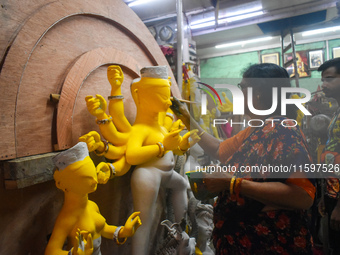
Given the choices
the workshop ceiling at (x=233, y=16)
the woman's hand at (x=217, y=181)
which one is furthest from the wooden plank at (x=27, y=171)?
the workshop ceiling at (x=233, y=16)

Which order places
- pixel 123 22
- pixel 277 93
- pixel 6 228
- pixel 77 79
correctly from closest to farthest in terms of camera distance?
pixel 6 228 → pixel 277 93 → pixel 77 79 → pixel 123 22

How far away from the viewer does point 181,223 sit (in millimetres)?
1837

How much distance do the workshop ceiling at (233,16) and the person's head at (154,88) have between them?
4.98 feet

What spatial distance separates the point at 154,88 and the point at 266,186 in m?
0.86

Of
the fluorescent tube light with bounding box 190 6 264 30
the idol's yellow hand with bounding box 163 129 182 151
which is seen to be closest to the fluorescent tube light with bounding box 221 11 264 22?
the fluorescent tube light with bounding box 190 6 264 30

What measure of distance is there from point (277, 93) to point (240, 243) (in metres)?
0.77

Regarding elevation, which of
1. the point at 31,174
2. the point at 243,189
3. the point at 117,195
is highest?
the point at 31,174

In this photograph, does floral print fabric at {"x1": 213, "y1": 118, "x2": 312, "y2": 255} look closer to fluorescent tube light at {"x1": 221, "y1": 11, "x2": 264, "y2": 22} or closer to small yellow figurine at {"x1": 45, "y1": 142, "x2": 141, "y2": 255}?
small yellow figurine at {"x1": 45, "y1": 142, "x2": 141, "y2": 255}

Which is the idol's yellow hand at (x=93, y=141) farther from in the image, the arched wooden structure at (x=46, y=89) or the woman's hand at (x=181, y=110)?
the woman's hand at (x=181, y=110)

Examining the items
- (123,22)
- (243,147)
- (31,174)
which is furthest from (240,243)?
(123,22)

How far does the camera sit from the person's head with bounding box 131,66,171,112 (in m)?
1.51

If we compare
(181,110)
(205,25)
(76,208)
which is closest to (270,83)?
(181,110)

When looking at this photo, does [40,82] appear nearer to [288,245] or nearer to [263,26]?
[288,245]

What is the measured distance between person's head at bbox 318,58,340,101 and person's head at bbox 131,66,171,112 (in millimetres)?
921
